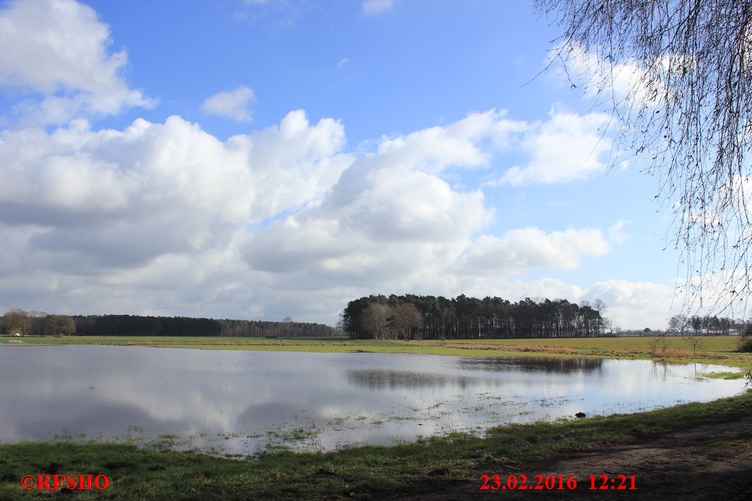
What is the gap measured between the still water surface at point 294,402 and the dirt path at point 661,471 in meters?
6.14

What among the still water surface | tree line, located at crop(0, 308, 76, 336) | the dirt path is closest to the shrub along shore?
the dirt path

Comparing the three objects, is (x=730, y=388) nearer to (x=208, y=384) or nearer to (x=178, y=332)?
(x=208, y=384)

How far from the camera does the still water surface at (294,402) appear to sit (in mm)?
14664

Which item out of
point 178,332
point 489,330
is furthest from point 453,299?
point 178,332

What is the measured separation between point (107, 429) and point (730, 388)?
30.3 m

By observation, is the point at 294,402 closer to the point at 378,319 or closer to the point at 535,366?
the point at 535,366

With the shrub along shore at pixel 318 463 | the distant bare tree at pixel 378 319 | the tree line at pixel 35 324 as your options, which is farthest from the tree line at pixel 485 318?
the shrub along shore at pixel 318 463

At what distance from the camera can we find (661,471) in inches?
289

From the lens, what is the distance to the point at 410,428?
50.5 feet

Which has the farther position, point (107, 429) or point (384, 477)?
point (107, 429)

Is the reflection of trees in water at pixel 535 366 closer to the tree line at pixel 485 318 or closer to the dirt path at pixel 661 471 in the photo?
the dirt path at pixel 661 471

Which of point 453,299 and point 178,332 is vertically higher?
point 453,299

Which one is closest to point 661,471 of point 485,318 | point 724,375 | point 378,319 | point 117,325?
point 724,375
